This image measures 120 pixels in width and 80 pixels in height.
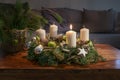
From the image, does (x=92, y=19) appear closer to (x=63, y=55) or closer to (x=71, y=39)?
(x=71, y=39)

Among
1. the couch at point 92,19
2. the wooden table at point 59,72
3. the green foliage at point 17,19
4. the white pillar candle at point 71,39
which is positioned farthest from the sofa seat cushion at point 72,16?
the wooden table at point 59,72

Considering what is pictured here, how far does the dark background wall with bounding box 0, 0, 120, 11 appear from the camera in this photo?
166 inches

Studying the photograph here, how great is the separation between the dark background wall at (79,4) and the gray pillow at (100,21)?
295 mm

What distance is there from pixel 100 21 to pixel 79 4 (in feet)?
1.84

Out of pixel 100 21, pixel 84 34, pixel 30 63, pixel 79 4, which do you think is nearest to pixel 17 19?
pixel 30 63

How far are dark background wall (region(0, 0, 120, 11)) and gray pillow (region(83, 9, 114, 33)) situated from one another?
0.30m

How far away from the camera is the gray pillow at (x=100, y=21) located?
3.99 meters

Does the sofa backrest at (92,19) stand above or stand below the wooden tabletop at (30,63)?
above

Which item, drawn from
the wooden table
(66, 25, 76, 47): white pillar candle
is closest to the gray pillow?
(66, 25, 76, 47): white pillar candle

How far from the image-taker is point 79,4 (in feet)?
14.1

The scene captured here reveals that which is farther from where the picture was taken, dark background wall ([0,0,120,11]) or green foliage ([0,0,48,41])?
dark background wall ([0,0,120,11])

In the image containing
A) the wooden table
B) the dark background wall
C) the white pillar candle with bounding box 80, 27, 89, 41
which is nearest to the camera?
the wooden table

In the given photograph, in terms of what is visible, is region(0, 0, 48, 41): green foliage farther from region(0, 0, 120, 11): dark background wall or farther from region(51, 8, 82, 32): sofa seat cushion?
region(0, 0, 120, 11): dark background wall

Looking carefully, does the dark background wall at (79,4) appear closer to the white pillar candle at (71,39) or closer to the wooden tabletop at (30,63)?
the wooden tabletop at (30,63)
